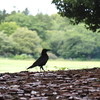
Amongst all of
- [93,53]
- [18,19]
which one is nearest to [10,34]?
[18,19]

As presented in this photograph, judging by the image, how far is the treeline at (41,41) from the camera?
2302 inches

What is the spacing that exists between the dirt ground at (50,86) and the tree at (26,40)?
166 feet

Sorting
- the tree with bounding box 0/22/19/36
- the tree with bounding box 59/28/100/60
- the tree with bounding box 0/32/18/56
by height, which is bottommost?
the tree with bounding box 59/28/100/60

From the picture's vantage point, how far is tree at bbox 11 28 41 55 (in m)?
58.8

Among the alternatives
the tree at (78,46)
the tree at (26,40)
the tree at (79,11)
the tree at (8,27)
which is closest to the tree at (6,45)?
the tree at (26,40)

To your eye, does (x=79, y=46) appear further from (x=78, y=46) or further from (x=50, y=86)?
(x=50, y=86)

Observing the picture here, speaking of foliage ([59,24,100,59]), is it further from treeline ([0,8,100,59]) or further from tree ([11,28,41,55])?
tree ([11,28,41,55])

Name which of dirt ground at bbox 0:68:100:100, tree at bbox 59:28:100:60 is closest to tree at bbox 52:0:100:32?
dirt ground at bbox 0:68:100:100

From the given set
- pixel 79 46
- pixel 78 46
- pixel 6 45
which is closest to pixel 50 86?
pixel 6 45

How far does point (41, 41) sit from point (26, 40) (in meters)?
4.96

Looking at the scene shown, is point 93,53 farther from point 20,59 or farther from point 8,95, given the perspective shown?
point 8,95

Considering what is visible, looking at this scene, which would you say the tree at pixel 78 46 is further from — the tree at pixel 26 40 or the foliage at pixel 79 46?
the tree at pixel 26 40

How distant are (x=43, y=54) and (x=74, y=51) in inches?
2107

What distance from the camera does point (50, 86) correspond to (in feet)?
21.4
